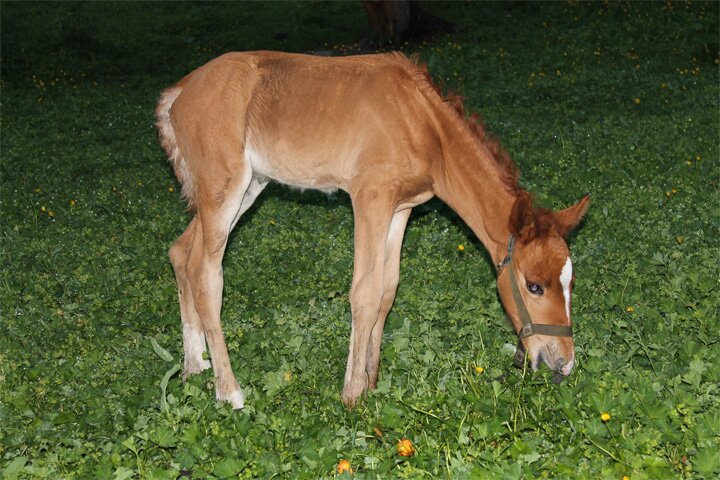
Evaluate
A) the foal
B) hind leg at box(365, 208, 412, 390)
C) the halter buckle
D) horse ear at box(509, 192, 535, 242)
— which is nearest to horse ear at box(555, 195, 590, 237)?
the foal

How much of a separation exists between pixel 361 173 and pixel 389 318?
148 centimetres

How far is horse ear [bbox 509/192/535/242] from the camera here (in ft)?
17.1

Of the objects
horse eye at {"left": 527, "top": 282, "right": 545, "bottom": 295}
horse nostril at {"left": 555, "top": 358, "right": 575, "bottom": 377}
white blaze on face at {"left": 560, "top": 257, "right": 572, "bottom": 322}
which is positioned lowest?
horse nostril at {"left": 555, "top": 358, "right": 575, "bottom": 377}

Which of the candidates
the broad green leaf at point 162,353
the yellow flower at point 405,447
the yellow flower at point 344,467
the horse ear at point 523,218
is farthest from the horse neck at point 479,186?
the broad green leaf at point 162,353

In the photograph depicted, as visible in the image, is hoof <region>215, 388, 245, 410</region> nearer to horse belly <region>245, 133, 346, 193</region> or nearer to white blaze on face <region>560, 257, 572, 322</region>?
horse belly <region>245, 133, 346, 193</region>

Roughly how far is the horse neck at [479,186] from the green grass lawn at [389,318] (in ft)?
2.73

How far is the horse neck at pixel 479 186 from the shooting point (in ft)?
18.2

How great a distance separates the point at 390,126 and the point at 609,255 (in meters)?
2.80

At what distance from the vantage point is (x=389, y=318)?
6715 mm

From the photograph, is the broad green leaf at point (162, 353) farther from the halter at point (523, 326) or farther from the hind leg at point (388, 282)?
the halter at point (523, 326)

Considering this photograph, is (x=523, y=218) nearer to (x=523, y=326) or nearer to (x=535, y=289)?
(x=535, y=289)

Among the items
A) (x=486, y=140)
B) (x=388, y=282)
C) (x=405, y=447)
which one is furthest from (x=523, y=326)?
(x=405, y=447)

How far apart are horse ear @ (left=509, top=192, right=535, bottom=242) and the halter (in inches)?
5.4

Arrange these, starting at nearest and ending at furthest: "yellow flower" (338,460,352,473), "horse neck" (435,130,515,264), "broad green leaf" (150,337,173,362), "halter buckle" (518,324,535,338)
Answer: "yellow flower" (338,460,352,473) < "halter buckle" (518,324,535,338) < "horse neck" (435,130,515,264) < "broad green leaf" (150,337,173,362)
